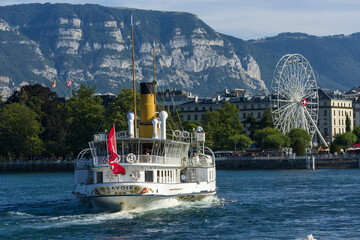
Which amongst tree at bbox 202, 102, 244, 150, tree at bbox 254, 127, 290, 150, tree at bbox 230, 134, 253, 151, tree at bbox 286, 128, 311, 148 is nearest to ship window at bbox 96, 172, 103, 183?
tree at bbox 254, 127, 290, 150

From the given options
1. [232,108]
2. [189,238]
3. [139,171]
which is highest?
[232,108]

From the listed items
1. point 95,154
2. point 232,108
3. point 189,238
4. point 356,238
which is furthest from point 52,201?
point 232,108

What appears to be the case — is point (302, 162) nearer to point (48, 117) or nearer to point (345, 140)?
point (345, 140)

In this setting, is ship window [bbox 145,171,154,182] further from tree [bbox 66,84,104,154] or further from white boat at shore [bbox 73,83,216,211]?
tree [bbox 66,84,104,154]

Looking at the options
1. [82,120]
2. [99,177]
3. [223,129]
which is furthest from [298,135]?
[99,177]

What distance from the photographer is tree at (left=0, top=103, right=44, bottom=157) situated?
14525 centimetres

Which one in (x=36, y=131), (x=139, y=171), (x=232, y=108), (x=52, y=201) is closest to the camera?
(x=139, y=171)

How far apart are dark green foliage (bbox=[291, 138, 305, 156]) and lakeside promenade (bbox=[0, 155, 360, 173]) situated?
243 inches

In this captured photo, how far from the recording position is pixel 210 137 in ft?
502

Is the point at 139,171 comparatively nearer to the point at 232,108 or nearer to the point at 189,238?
the point at 189,238

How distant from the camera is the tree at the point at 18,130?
145 metres

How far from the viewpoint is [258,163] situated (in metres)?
136

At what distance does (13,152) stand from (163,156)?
4003 inches

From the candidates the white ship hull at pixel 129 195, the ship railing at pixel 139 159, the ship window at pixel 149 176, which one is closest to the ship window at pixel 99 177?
the white ship hull at pixel 129 195
